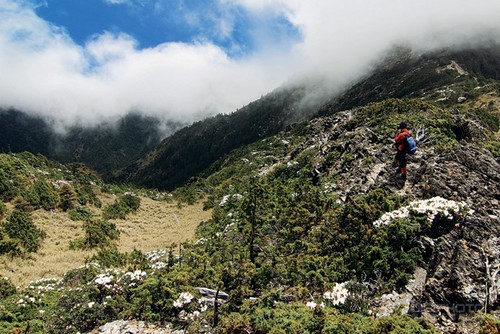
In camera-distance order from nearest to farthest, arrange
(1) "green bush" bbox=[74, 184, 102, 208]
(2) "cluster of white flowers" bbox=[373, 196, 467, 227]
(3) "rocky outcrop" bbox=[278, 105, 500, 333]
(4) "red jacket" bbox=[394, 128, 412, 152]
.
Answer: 1. (3) "rocky outcrop" bbox=[278, 105, 500, 333]
2. (4) "red jacket" bbox=[394, 128, 412, 152]
3. (2) "cluster of white flowers" bbox=[373, 196, 467, 227]
4. (1) "green bush" bbox=[74, 184, 102, 208]

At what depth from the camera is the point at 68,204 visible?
36875 mm

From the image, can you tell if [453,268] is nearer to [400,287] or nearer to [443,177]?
[400,287]

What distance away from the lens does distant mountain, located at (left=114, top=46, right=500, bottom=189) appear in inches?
3465

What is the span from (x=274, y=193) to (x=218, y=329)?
19275mm

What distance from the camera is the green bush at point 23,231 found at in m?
24.5

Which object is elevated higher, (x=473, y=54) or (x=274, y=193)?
(x=473, y=54)

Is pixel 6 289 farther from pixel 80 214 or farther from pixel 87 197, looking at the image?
pixel 87 197

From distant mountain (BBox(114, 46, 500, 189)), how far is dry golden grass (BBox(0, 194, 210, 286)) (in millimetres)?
52401

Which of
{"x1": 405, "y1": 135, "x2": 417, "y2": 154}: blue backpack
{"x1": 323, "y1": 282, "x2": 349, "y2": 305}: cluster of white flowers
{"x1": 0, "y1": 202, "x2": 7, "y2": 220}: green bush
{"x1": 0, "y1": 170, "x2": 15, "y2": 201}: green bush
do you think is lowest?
{"x1": 323, "y1": 282, "x2": 349, "y2": 305}: cluster of white flowers

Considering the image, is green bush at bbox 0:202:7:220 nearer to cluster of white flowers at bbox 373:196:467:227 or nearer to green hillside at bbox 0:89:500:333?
green hillside at bbox 0:89:500:333

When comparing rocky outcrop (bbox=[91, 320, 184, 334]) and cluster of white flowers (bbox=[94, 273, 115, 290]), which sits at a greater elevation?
cluster of white flowers (bbox=[94, 273, 115, 290])

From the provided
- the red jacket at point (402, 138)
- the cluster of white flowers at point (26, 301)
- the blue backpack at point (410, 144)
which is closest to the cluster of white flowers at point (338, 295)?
the blue backpack at point (410, 144)

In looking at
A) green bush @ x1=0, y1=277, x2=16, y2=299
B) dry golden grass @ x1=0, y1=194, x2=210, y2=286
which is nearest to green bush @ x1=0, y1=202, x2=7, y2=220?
dry golden grass @ x1=0, y1=194, x2=210, y2=286

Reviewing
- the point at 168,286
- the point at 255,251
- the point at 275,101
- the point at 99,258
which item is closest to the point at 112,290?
the point at 168,286
